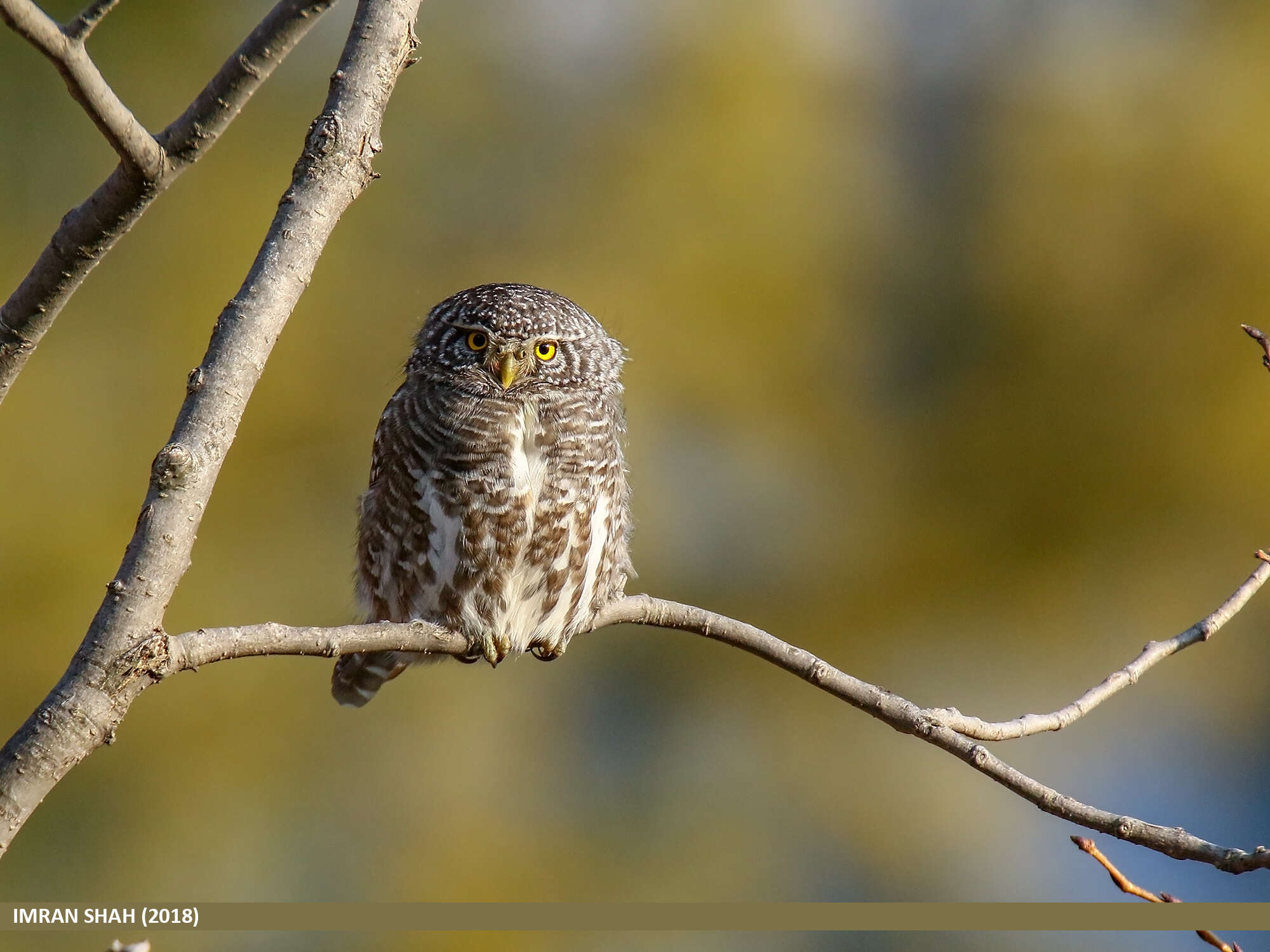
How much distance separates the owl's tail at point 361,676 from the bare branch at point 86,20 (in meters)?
2.52

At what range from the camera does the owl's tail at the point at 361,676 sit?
3951 millimetres

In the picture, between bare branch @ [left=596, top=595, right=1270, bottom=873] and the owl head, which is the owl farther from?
bare branch @ [left=596, top=595, right=1270, bottom=873]

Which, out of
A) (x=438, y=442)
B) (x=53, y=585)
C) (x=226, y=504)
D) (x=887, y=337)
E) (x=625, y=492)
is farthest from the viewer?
(x=887, y=337)

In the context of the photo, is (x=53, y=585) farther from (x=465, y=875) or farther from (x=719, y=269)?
(x=719, y=269)

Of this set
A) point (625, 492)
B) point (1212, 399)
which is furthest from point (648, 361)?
point (625, 492)

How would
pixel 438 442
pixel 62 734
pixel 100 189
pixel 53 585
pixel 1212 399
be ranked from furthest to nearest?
pixel 1212 399 → pixel 53 585 → pixel 438 442 → pixel 100 189 → pixel 62 734

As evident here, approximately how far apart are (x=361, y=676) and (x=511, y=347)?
4.33ft

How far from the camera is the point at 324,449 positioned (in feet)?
36.4

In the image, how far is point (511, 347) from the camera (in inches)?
136

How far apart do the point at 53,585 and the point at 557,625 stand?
7.88 metres

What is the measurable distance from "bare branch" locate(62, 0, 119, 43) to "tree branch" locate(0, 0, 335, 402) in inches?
6.6

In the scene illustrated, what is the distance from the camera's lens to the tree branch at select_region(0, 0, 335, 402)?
1821 millimetres

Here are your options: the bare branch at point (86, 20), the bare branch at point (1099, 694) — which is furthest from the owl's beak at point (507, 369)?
the bare branch at point (86, 20)

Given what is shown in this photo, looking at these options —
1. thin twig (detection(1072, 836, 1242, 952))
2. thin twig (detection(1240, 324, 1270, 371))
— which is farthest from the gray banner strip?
thin twig (detection(1240, 324, 1270, 371))
